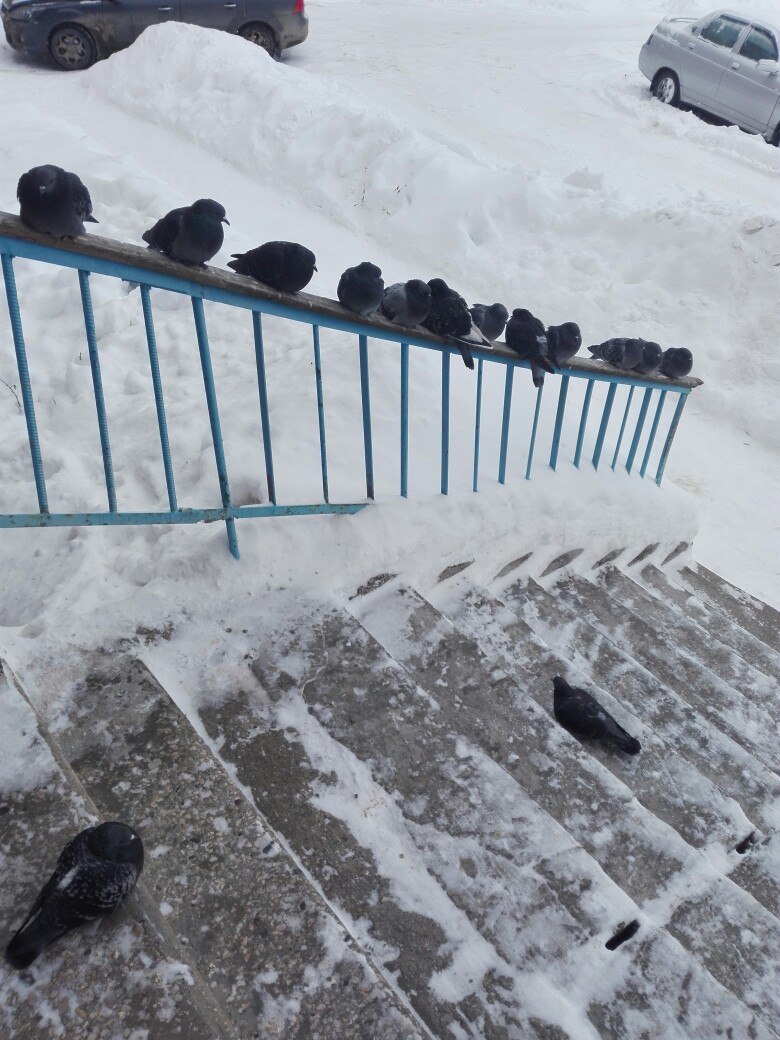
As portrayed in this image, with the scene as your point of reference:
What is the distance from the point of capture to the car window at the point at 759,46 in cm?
1030

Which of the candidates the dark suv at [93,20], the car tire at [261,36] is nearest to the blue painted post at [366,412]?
the dark suv at [93,20]

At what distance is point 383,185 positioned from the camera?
770cm

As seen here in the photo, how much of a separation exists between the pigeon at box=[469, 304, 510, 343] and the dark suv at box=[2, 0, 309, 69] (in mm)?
8691

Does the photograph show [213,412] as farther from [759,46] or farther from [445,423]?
[759,46]

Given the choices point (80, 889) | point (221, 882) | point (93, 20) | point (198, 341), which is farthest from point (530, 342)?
point (93, 20)

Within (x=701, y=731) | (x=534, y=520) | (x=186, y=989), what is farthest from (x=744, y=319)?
(x=186, y=989)

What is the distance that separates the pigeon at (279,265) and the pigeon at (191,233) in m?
0.18

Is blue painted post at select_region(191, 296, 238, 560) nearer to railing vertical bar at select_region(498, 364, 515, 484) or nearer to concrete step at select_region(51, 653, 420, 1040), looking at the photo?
concrete step at select_region(51, 653, 420, 1040)

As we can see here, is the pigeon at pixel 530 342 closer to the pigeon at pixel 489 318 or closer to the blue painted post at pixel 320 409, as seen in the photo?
the pigeon at pixel 489 318

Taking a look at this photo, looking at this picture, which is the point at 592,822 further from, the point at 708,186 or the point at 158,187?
the point at 708,186

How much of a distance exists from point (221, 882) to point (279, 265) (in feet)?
5.34

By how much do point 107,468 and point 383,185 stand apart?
639 centimetres


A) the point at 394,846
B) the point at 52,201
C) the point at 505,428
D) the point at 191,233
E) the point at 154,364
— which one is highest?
the point at 52,201

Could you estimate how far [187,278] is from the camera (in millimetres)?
2066
